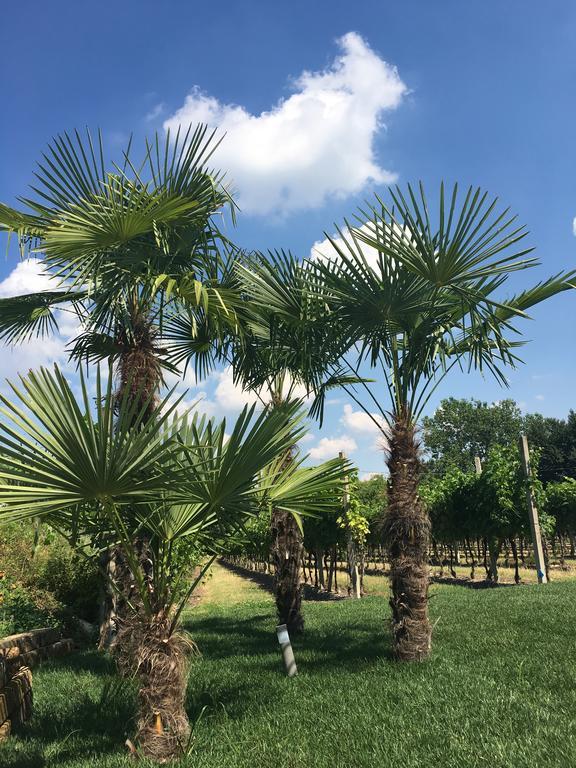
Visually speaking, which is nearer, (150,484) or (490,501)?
(150,484)

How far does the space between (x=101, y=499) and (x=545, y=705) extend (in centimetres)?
394

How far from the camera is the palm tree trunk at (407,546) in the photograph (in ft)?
21.8

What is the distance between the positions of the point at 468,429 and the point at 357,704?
72.5 m

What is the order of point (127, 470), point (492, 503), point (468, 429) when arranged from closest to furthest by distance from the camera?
point (127, 470)
point (492, 503)
point (468, 429)

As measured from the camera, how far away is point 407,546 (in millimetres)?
6859

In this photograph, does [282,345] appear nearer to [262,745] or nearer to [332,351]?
[332,351]

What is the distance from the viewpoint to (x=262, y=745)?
171 inches

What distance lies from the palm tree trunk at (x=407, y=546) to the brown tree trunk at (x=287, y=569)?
307 centimetres

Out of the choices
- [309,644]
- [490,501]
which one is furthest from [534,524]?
[309,644]

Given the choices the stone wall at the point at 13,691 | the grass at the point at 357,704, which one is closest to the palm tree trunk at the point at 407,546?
the grass at the point at 357,704

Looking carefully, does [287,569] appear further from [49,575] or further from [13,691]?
[49,575]

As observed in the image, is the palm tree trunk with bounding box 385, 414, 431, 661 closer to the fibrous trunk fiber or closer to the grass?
the grass

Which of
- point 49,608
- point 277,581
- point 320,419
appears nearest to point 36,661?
point 49,608

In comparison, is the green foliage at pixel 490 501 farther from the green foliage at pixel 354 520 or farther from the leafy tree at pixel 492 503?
the green foliage at pixel 354 520
